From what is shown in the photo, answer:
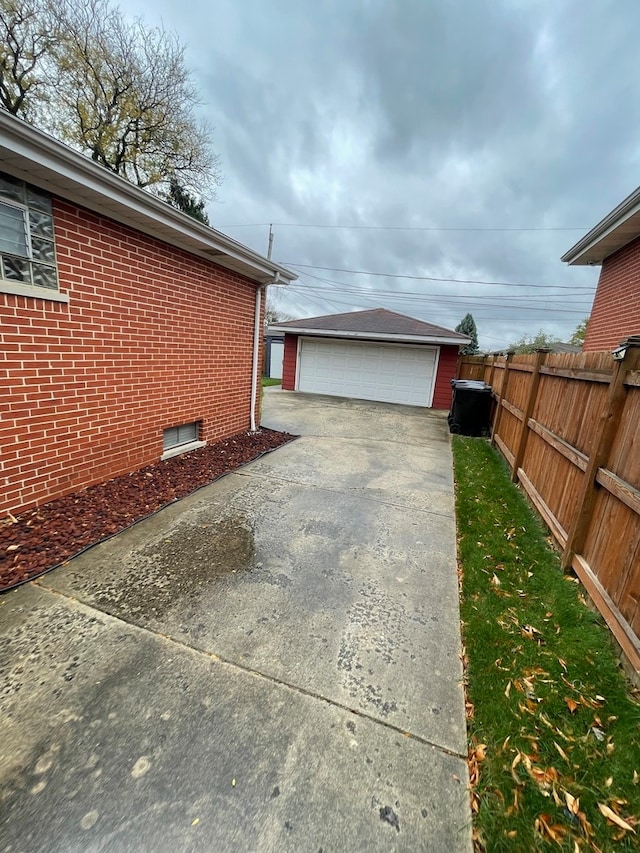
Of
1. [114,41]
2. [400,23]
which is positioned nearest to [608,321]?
[400,23]

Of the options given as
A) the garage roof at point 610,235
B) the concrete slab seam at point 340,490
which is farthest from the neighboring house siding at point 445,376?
the concrete slab seam at point 340,490

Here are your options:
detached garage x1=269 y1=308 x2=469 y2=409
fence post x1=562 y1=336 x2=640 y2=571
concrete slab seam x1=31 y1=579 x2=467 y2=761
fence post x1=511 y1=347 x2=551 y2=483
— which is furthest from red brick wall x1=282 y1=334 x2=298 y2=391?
concrete slab seam x1=31 y1=579 x2=467 y2=761

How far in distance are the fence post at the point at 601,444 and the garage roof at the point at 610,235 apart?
327 cm

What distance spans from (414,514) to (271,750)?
2757mm

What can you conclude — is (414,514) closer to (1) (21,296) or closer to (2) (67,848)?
(2) (67,848)

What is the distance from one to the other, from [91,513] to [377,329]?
10675mm

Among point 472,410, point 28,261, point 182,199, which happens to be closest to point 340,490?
point 28,261

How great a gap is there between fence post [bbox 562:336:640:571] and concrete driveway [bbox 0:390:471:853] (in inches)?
38.0

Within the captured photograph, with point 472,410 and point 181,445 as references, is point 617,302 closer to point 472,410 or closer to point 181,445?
point 472,410

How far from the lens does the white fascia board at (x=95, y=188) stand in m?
2.53

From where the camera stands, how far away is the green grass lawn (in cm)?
131

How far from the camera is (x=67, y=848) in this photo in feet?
3.91

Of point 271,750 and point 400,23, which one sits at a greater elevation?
point 400,23

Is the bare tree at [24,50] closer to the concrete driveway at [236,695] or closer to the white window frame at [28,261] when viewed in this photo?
the white window frame at [28,261]
